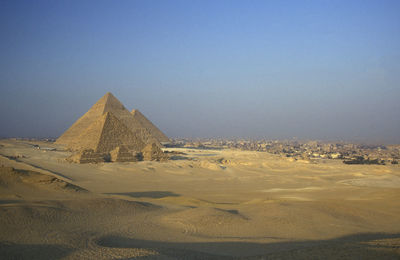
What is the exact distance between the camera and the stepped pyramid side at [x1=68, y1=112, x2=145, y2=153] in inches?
995

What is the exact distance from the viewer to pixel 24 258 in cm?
387

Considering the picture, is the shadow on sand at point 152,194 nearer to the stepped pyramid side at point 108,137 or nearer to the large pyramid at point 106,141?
the large pyramid at point 106,141

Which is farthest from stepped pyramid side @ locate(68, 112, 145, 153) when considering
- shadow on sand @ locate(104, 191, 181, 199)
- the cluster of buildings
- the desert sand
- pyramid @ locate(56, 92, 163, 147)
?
the cluster of buildings

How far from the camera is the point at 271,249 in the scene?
4.71 meters

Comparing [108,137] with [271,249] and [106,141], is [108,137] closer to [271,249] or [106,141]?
[106,141]

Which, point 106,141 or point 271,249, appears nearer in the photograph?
point 271,249

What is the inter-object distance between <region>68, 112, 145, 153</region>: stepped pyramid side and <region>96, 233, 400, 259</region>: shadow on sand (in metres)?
20.9

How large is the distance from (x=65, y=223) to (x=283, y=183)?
11658 millimetres

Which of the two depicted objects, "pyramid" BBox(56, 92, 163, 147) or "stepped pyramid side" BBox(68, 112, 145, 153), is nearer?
"stepped pyramid side" BBox(68, 112, 145, 153)

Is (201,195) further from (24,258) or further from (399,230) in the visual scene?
(24,258)

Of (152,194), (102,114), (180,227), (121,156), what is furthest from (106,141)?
(180,227)

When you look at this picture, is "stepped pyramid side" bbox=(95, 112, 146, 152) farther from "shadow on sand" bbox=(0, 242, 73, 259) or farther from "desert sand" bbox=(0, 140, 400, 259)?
"shadow on sand" bbox=(0, 242, 73, 259)

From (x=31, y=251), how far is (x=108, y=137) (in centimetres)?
2235

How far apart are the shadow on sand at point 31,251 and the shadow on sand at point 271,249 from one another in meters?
0.60
